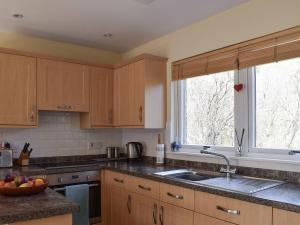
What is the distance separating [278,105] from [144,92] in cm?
140

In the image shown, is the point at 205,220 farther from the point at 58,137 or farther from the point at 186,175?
the point at 58,137

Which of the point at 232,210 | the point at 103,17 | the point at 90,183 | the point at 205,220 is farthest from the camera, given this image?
the point at 90,183

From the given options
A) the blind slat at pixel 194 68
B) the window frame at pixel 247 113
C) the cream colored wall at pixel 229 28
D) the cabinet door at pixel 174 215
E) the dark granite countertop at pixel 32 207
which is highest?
the cream colored wall at pixel 229 28

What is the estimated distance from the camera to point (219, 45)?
271cm

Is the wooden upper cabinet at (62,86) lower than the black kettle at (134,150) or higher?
higher

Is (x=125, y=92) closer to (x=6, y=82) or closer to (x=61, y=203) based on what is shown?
(x=6, y=82)

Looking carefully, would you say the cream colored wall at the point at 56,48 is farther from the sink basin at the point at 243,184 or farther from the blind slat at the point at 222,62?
the sink basin at the point at 243,184

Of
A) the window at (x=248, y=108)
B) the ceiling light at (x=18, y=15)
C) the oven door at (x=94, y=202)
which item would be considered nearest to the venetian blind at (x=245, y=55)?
the window at (x=248, y=108)

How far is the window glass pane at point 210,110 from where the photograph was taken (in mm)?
2727

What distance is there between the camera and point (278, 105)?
232 centimetres

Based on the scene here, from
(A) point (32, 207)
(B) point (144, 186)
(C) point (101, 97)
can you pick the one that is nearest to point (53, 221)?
(A) point (32, 207)

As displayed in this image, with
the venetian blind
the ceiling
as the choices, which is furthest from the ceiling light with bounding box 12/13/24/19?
the venetian blind

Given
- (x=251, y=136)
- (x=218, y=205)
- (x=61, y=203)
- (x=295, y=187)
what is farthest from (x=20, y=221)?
(x=251, y=136)

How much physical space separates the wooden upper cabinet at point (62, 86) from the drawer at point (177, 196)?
63.5 inches
